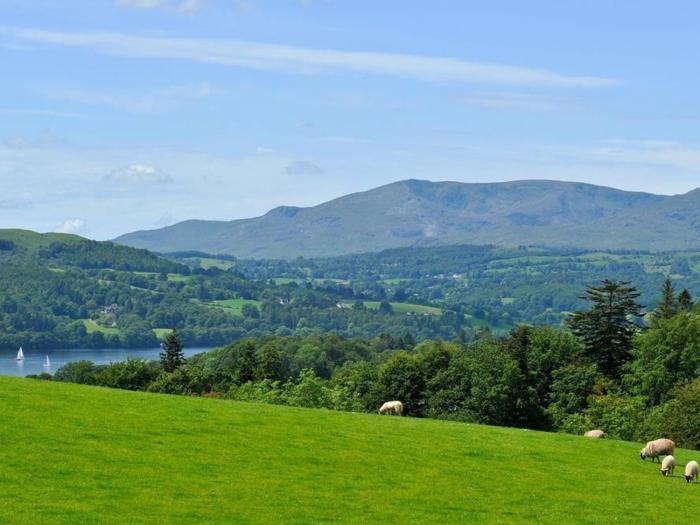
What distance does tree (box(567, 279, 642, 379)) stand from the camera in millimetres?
111938

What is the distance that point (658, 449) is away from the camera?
4822 cm

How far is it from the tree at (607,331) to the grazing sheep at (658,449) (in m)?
63.1

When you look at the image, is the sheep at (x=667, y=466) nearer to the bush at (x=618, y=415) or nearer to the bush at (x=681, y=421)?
the bush at (x=681, y=421)

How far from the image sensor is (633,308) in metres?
116

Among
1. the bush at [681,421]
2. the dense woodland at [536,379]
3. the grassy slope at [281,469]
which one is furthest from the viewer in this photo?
the dense woodland at [536,379]

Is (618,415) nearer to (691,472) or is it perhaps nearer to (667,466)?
(667,466)

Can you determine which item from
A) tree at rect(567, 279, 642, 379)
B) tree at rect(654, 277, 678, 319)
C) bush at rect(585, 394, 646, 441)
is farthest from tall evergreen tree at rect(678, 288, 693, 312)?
bush at rect(585, 394, 646, 441)

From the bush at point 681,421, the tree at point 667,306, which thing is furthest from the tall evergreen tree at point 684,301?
the bush at point 681,421

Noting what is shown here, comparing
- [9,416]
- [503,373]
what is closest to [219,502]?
[9,416]

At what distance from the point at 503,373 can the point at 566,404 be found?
6665 mm

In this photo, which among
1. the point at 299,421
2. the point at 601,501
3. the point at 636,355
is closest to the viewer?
the point at 601,501

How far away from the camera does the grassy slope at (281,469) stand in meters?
32.8

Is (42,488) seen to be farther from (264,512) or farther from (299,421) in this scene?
(299,421)

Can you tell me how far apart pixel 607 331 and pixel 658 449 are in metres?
65.5
